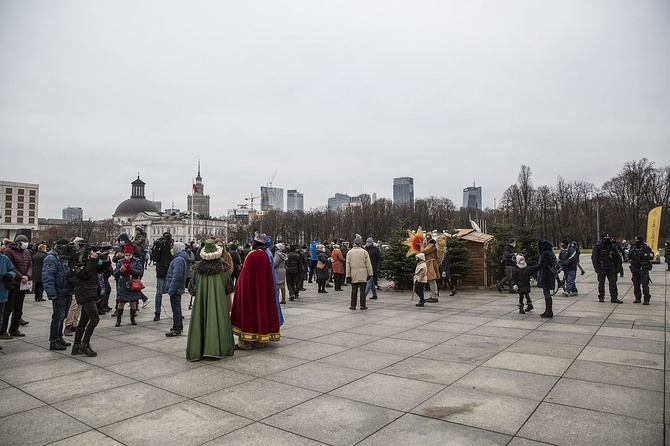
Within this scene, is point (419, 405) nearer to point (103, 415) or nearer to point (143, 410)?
point (143, 410)

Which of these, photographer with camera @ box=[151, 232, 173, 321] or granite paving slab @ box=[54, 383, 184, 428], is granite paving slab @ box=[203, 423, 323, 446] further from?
photographer with camera @ box=[151, 232, 173, 321]

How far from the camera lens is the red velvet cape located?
769 centimetres

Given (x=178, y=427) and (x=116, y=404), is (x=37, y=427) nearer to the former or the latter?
(x=116, y=404)

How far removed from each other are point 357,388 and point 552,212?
76173 mm

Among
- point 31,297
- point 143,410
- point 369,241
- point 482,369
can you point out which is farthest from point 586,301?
point 31,297

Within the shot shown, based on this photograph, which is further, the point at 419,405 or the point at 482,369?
the point at 482,369

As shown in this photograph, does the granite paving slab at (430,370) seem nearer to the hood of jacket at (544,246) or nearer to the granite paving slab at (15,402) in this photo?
the granite paving slab at (15,402)

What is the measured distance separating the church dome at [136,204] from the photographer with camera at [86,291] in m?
174

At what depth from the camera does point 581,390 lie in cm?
533

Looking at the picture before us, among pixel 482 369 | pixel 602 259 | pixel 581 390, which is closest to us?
pixel 581 390

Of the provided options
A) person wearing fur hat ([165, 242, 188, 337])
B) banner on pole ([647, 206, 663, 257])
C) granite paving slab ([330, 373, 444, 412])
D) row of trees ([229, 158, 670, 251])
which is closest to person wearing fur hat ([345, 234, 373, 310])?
person wearing fur hat ([165, 242, 188, 337])

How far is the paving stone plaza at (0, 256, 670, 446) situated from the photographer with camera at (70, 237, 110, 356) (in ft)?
0.91

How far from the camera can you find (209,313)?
7.20m

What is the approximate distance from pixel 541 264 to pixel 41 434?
10283 millimetres
